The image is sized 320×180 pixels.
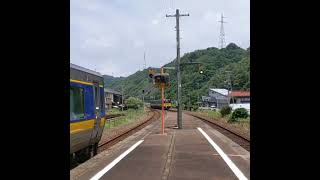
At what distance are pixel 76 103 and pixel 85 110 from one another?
38.1 inches

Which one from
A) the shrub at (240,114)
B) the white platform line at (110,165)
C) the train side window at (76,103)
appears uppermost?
the train side window at (76,103)

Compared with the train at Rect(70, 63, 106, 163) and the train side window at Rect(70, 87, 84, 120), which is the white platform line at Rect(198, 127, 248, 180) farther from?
the train side window at Rect(70, 87, 84, 120)

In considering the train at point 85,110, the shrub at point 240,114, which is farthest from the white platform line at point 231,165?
the shrub at point 240,114

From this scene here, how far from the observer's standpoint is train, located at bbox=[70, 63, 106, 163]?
1054 cm

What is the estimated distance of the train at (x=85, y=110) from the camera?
415 inches

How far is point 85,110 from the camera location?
11.8 meters

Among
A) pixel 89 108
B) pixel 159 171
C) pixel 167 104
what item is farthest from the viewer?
pixel 167 104

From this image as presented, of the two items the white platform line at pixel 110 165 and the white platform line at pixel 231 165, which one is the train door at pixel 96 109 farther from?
the white platform line at pixel 231 165

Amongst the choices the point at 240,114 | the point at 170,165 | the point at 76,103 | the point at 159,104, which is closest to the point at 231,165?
the point at 170,165

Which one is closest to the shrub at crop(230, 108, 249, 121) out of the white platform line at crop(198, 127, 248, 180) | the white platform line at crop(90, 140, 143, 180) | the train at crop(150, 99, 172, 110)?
the white platform line at crop(198, 127, 248, 180)
